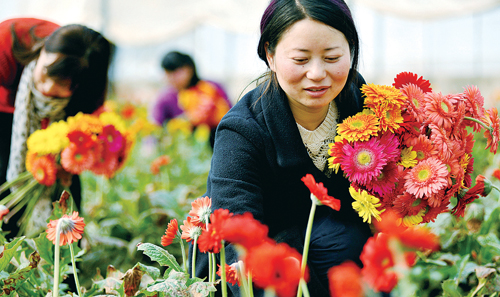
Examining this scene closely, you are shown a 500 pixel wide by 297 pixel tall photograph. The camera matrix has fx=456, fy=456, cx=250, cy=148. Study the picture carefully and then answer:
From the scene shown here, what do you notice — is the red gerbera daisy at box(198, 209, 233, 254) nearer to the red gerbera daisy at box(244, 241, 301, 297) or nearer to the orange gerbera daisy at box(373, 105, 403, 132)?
the red gerbera daisy at box(244, 241, 301, 297)

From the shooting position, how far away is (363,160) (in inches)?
38.0

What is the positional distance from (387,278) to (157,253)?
55 centimetres

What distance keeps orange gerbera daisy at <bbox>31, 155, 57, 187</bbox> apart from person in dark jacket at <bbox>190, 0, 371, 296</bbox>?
26.9 inches

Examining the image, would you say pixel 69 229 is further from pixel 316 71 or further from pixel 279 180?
pixel 316 71

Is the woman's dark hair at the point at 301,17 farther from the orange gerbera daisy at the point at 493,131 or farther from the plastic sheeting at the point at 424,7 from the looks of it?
the plastic sheeting at the point at 424,7

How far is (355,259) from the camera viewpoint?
106cm

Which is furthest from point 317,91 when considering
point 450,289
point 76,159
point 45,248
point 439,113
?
point 76,159

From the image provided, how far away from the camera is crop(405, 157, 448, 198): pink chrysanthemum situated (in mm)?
912

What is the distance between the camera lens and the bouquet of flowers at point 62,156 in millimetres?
1496

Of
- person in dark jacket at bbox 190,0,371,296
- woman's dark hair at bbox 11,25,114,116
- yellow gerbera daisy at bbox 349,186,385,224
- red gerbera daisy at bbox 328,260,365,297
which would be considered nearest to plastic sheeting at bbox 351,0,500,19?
woman's dark hair at bbox 11,25,114,116

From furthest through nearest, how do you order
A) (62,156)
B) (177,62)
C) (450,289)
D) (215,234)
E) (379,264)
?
1. (177,62)
2. (62,156)
3. (450,289)
4. (215,234)
5. (379,264)

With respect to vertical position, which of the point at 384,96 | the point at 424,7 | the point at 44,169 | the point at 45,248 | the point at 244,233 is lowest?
the point at 45,248

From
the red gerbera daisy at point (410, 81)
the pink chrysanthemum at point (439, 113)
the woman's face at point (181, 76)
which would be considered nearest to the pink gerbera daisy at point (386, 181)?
the pink chrysanthemum at point (439, 113)

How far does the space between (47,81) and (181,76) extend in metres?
1.99
